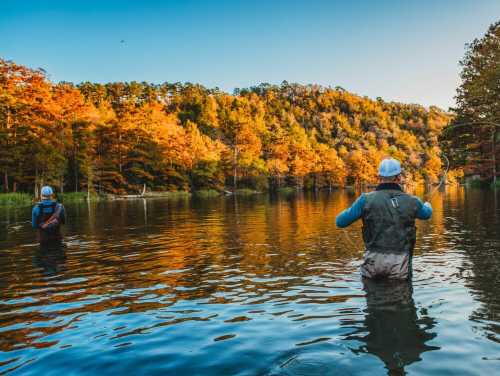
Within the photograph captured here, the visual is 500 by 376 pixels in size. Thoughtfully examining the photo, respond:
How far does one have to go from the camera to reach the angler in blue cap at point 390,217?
6.79 m

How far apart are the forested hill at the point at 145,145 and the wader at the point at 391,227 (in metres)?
50.7

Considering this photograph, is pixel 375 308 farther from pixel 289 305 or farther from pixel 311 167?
pixel 311 167

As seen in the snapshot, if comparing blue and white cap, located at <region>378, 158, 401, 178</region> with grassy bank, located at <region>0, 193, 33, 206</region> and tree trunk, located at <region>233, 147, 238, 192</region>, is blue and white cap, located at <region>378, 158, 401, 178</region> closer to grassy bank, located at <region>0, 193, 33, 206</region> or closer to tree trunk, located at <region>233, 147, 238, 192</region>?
grassy bank, located at <region>0, 193, 33, 206</region>

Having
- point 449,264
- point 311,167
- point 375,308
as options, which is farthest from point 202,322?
point 311,167

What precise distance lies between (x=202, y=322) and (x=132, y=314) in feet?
3.94

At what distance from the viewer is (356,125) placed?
188750mm

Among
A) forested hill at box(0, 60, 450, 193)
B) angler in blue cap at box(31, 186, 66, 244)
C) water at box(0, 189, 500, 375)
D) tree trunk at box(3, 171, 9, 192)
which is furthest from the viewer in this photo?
forested hill at box(0, 60, 450, 193)

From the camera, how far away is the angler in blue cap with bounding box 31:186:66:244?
12.9 meters

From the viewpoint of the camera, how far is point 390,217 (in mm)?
6793

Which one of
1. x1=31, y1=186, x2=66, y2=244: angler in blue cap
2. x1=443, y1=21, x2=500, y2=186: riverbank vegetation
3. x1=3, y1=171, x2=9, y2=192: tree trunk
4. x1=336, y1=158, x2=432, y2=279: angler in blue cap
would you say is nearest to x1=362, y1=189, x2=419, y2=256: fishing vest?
x1=336, y1=158, x2=432, y2=279: angler in blue cap

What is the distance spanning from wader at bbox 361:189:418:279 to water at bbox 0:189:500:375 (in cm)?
44

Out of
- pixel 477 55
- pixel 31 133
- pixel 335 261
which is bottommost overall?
pixel 335 261

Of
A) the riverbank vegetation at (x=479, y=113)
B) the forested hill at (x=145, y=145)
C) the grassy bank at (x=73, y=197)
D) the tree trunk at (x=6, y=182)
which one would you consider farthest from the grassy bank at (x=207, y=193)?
the riverbank vegetation at (x=479, y=113)

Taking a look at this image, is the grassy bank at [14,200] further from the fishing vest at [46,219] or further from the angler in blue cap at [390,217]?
the angler in blue cap at [390,217]
